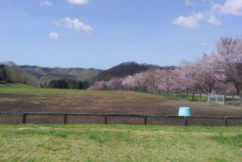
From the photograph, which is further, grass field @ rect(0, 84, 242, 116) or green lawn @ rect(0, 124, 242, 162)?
grass field @ rect(0, 84, 242, 116)

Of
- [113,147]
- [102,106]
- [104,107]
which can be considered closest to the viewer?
[113,147]

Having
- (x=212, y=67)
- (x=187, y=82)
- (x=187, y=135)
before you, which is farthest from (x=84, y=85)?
(x=187, y=135)

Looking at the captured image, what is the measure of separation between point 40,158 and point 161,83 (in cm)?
6313

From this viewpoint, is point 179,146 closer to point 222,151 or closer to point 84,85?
point 222,151

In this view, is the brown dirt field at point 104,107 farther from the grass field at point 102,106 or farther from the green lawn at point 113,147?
the green lawn at point 113,147

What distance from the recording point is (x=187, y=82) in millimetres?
44719

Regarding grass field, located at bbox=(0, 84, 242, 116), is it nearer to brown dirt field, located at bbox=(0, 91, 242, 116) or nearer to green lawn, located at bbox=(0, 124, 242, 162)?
brown dirt field, located at bbox=(0, 91, 242, 116)

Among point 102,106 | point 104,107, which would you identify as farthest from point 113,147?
point 102,106

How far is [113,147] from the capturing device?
5.73 m

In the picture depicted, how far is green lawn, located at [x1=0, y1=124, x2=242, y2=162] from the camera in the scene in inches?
192

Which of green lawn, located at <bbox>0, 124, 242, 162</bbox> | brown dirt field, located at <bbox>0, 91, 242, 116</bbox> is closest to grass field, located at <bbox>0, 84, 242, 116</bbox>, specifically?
brown dirt field, located at <bbox>0, 91, 242, 116</bbox>

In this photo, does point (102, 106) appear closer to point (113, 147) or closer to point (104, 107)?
point (104, 107)

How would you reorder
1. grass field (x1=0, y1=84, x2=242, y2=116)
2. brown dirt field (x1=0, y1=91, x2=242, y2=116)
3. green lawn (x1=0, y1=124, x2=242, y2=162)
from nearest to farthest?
green lawn (x1=0, y1=124, x2=242, y2=162)
brown dirt field (x1=0, y1=91, x2=242, y2=116)
grass field (x1=0, y1=84, x2=242, y2=116)

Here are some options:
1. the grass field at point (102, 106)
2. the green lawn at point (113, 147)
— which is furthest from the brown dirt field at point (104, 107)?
the green lawn at point (113, 147)
